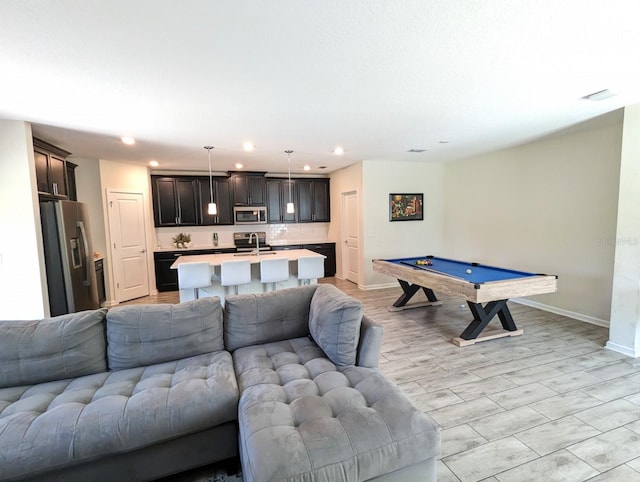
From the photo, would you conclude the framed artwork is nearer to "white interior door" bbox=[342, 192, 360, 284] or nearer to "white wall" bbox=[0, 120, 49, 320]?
"white interior door" bbox=[342, 192, 360, 284]

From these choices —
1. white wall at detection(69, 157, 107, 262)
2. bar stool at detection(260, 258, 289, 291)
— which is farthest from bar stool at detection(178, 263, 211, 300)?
white wall at detection(69, 157, 107, 262)

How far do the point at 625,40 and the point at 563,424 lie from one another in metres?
2.59

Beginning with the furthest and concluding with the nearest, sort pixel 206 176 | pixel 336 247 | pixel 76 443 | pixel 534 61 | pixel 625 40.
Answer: pixel 336 247
pixel 206 176
pixel 534 61
pixel 625 40
pixel 76 443

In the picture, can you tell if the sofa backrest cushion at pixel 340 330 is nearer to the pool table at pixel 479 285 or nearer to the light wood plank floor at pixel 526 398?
the light wood plank floor at pixel 526 398

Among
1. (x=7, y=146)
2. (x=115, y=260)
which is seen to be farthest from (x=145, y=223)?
(x=7, y=146)

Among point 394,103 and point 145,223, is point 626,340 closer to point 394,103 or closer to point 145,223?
point 394,103

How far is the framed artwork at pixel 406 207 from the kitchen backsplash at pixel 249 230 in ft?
6.83

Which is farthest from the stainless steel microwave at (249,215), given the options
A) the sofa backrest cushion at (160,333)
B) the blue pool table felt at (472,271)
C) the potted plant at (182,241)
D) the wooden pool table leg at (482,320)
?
the wooden pool table leg at (482,320)

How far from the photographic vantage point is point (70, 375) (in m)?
1.97

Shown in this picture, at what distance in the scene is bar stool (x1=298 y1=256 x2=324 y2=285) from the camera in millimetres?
4652

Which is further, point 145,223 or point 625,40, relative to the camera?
point 145,223

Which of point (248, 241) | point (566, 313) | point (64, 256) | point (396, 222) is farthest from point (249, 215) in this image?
point (566, 313)

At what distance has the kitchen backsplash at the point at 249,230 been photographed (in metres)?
6.66

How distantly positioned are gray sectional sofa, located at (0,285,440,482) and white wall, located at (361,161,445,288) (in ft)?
12.5
